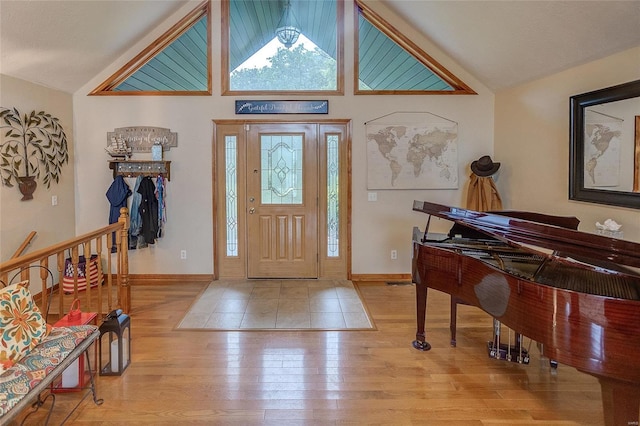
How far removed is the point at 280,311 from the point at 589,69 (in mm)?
3717

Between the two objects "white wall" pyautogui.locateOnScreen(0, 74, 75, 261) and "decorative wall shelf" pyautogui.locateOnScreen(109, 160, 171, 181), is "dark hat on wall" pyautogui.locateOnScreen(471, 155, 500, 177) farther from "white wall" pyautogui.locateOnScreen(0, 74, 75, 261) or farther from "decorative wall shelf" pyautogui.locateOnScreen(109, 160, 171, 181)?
"white wall" pyautogui.locateOnScreen(0, 74, 75, 261)

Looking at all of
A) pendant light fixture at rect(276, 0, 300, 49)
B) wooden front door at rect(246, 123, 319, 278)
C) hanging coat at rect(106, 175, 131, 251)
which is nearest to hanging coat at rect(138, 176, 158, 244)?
hanging coat at rect(106, 175, 131, 251)

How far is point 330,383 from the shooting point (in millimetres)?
2721

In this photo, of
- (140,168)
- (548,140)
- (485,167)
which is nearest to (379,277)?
(485,167)

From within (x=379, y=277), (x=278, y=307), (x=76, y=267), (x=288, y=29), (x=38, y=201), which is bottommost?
(x=278, y=307)

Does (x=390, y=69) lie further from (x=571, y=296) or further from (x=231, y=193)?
(x=571, y=296)

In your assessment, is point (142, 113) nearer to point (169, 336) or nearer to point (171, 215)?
point (171, 215)

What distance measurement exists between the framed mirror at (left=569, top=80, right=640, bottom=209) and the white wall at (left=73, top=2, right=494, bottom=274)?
5.15 feet

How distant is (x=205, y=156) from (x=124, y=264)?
181 centimetres

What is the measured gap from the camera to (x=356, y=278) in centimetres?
530

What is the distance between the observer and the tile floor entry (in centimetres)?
376

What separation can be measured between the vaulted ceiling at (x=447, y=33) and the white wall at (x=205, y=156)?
32cm

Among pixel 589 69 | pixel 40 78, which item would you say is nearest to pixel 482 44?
pixel 589 69

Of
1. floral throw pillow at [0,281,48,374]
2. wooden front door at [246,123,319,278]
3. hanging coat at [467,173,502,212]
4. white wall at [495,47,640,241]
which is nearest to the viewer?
floral throw pillow at [0,281,48,374]
